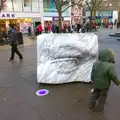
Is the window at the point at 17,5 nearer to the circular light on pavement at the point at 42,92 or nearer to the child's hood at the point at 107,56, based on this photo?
the circular light on pavement at the point at 42,92

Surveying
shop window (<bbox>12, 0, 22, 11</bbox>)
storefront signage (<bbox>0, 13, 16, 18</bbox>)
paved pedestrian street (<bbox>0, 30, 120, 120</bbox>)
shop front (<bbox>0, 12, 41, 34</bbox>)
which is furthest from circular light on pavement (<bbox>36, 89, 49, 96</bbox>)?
shop window (<bbox>12, 0, 22, 11</bbox>)

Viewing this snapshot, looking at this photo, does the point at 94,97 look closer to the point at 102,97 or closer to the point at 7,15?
the point at 102,97

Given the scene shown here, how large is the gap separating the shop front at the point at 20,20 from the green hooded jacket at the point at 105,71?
2372cm

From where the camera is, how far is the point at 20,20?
2842 cm

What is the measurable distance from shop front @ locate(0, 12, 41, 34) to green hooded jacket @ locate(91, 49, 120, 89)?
77.8ft

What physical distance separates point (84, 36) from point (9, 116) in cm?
295

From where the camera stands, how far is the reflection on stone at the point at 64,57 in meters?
5.15

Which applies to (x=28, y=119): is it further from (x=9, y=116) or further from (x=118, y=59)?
(x=118, y=59)

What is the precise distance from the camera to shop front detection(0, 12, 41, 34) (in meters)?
26.2

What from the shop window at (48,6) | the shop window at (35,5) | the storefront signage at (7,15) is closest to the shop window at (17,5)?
the storefront signage at (7,15)

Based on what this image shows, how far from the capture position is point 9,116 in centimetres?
362

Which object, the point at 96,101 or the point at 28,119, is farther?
the point at 96,101

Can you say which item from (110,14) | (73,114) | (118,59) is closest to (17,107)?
(73,114)

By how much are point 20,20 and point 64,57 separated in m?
24.7
